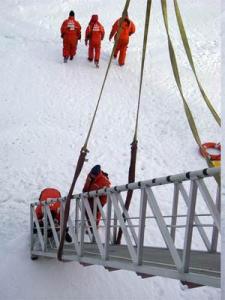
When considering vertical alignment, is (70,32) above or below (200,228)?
above

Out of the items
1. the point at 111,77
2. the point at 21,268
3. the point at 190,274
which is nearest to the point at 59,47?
the point at 111,77

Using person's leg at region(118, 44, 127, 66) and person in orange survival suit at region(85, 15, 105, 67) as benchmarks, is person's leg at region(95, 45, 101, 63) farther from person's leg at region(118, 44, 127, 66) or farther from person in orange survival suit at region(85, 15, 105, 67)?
person's leg at region(118, 44, 127, 66)

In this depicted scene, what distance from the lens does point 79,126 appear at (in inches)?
350

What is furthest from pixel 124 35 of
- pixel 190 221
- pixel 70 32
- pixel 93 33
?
pixel 190 221

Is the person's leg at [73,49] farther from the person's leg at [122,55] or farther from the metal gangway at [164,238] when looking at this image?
the metal gangway at [164,238]

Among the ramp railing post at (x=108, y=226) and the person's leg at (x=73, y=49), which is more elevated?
the person's leg at (x=73, y=49)

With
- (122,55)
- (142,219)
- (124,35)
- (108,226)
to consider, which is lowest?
(108,226)

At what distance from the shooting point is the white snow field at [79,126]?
5.32m

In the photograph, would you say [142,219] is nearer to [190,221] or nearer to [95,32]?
[190,221]

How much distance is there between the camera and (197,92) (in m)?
10.2

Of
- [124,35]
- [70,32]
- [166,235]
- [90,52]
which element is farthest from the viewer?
[90,52]

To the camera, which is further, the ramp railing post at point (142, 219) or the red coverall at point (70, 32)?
the red coverall at point (70, 32)

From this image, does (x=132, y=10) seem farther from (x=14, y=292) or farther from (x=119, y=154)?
(x=14, y=292)

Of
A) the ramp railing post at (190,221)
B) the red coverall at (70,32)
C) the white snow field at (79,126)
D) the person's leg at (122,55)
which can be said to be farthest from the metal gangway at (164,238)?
the person's leg at (122,55)
